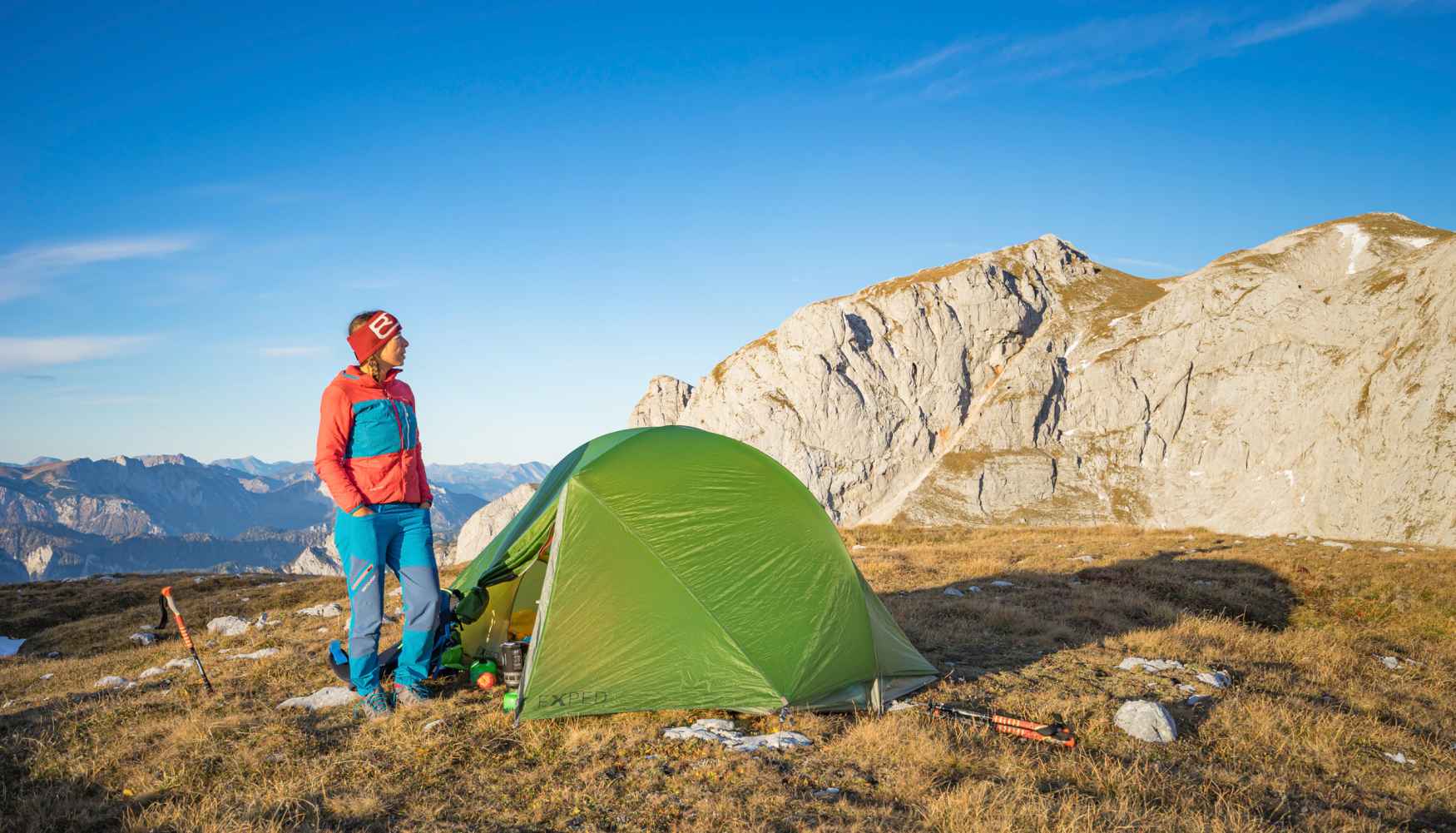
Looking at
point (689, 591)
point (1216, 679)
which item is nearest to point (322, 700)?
point (689, 591)

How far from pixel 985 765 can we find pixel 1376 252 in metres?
121

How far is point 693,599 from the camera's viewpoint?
7719mm

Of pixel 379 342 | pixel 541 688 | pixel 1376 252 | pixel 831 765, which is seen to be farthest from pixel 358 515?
pixel 1376 252

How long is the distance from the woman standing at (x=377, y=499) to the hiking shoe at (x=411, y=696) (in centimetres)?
1

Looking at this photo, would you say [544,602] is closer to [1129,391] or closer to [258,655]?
[258,655]

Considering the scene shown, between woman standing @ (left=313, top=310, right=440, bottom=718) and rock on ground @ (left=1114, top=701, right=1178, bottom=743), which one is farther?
woman standing @ (left=313, top=310, right=440, bottom=718)

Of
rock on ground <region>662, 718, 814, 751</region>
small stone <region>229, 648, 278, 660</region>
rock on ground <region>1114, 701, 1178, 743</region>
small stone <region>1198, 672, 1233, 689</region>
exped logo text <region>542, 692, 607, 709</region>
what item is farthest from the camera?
small stone <region>229, 648, 278, 660</region>

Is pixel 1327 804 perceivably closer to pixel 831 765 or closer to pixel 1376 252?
pixel 831 765

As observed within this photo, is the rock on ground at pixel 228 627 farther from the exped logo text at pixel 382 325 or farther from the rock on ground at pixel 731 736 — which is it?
the rock on ground at pixel 731 736

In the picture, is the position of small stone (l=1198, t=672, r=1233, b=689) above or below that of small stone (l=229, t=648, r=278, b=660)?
below

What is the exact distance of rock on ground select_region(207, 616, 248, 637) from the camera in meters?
14.2

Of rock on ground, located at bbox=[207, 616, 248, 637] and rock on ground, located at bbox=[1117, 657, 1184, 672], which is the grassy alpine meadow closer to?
rock on ground, located at bbox=[1117, 657, 1184, 672]

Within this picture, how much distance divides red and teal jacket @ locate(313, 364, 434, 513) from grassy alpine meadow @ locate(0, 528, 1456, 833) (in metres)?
2.41

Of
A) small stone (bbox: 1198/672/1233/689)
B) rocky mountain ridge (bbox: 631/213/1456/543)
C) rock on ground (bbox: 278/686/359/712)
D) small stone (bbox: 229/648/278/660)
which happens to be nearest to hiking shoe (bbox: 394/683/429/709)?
rock on ground (bbox: 278/686/359/712)
